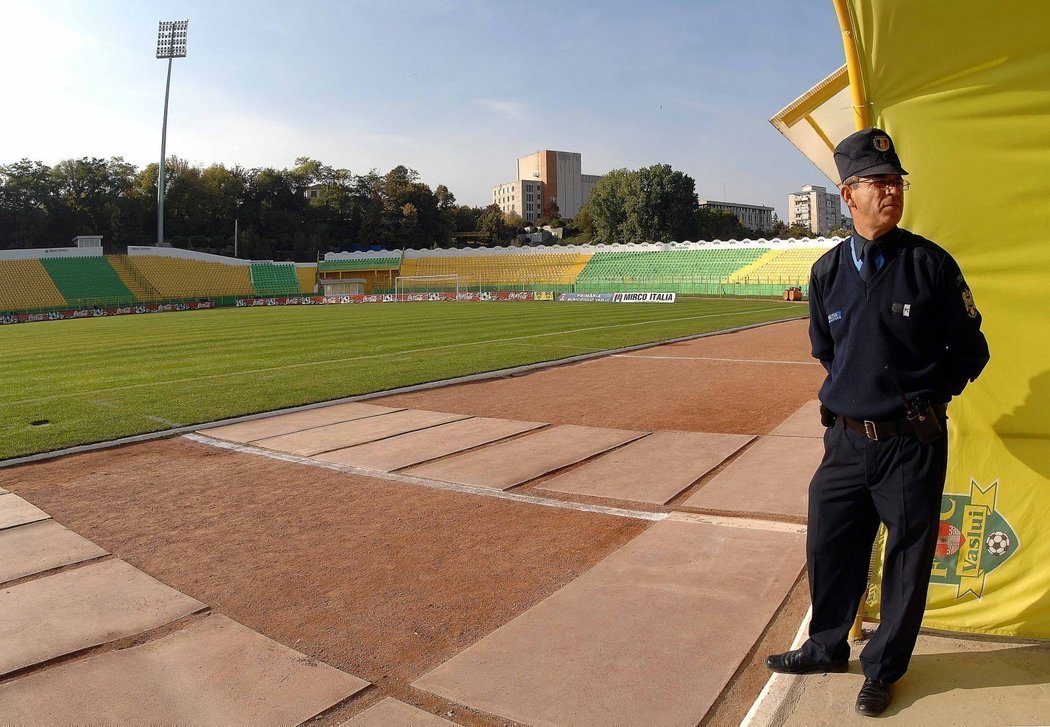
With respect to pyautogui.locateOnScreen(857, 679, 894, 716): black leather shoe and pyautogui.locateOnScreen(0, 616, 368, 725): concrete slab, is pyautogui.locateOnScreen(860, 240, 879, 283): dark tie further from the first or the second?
pyautogui.locateOnScreen(0, 616, 368, 725): concrete slab

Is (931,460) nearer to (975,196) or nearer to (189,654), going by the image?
(975,196)

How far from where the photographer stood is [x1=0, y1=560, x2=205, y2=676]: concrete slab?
11.2ft

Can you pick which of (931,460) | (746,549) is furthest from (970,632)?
(746,549)

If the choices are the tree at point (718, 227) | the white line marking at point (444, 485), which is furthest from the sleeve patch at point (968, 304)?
the tree at point (718, 227)

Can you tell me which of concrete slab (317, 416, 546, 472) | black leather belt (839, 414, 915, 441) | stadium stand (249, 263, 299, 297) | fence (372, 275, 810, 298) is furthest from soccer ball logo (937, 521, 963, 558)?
stadium stand (249, 263, 299, 297)

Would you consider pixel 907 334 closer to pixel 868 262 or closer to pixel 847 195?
pixel 868 262

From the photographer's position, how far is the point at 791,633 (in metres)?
3.33

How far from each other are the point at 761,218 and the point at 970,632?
20325 centimetres

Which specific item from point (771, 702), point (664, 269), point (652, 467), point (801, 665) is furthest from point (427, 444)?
point (664, 269)

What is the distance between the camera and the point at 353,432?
841 cm

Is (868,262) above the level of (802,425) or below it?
above

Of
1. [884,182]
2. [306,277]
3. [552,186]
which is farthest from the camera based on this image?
[552,186]

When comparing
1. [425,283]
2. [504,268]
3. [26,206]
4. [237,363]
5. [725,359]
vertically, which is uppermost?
[26,206]

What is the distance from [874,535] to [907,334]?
0.89 m
